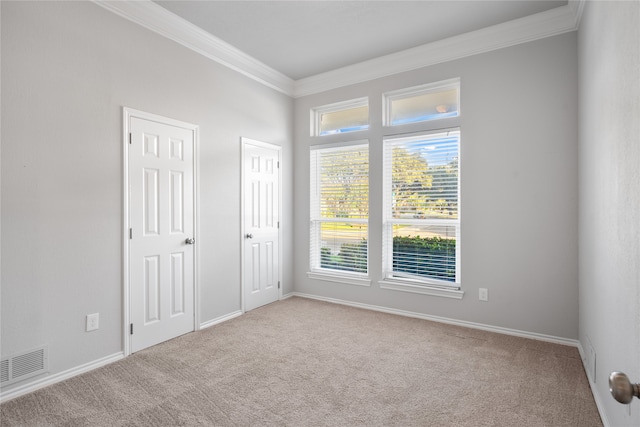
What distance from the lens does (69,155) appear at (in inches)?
98.0

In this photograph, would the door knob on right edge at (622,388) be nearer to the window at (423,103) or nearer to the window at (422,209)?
the window at (422,209)

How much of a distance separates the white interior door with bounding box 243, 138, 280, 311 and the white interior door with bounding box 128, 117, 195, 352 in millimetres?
777

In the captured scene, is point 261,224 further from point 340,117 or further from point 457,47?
point 457,47

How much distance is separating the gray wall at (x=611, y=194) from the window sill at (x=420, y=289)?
1.13m

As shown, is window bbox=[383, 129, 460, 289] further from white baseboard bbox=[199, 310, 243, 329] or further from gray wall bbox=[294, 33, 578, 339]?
white baseboard bbox=[199, 310, 243, 329]

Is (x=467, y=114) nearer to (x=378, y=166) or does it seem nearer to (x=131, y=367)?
(x=378, y=166)

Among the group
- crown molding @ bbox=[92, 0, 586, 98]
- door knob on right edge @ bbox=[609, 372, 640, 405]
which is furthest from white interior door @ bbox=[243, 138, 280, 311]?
door knob on right edge @ bbox=[609, 372, 640, 405]

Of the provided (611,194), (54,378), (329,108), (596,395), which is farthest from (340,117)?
(54,378)

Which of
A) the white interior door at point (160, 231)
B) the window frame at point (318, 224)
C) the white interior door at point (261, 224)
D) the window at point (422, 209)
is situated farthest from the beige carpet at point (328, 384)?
the window frame at point (318, 224)

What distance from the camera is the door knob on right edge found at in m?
0.74

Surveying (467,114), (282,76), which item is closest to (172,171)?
(282,76)

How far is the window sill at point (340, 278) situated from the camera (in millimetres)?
4199

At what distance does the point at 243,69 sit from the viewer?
3.95 m

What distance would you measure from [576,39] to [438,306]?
2856mm
